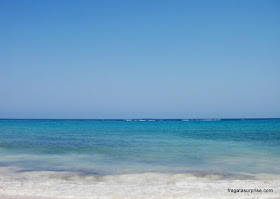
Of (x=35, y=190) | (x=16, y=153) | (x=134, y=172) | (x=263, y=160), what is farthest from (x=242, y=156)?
(x=16, y=153)

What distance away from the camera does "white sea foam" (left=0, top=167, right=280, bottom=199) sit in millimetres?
6934

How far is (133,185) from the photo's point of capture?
8.29 metres

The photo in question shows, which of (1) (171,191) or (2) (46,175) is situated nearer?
(1) (171,191)

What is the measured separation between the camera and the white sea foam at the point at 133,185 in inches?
273

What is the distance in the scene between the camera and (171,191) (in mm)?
7266

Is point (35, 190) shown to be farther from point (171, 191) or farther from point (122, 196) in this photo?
point (171, 191)

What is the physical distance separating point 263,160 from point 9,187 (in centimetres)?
1051

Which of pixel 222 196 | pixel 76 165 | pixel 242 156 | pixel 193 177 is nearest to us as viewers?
pixel 222 196

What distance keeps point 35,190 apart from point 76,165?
416 cm

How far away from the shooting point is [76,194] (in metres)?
6.96

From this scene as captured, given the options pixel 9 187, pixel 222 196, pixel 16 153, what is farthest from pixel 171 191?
pixel 16 153

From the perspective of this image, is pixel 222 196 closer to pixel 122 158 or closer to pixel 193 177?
pixel 193 177

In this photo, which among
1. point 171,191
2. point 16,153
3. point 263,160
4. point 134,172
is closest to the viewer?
point 171,191

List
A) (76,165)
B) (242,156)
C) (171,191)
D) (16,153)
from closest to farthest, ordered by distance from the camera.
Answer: (171,191), (76,165), (242,156), (16,153)
